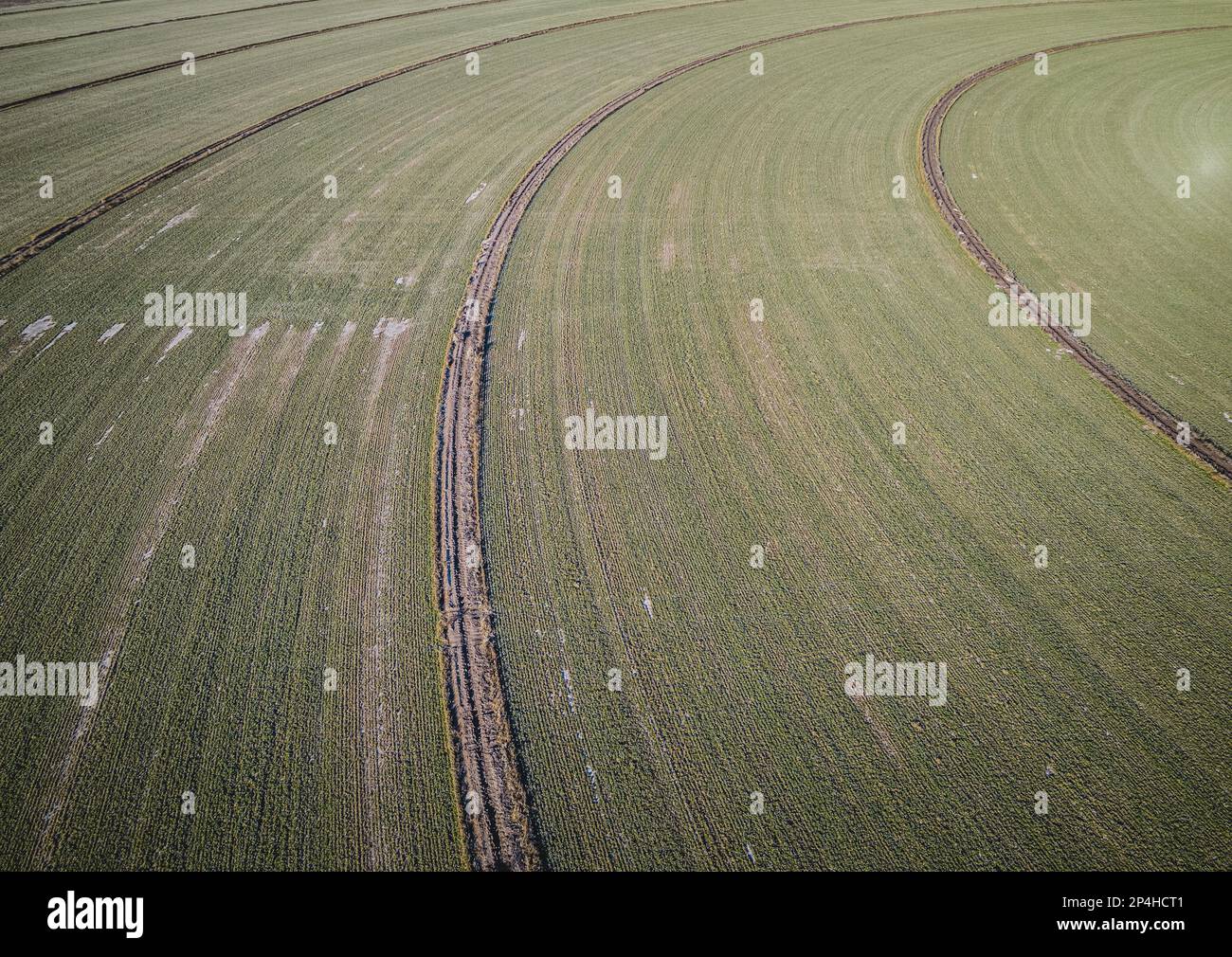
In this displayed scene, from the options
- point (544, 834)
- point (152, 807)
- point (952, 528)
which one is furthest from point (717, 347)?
point (152, 807)

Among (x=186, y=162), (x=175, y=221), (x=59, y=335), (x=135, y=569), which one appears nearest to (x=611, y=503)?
(x=135, y=569)

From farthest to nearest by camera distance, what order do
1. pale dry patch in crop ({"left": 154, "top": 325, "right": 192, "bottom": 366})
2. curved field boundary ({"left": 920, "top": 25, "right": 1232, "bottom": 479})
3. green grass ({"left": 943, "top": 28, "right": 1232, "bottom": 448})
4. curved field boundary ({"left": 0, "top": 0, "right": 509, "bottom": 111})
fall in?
1. curved field boundary ({"left": 0, "top": 0, "right": 509, "bottom": 111})
2. green grass ({"left": 943, "top": 28, "right": 1232, "bottom": 448})
3. pale dry patch in crop ({"left": 154, "top": 325, "right": 192, "bottom": 366})
4. curved field boundary ({"left": 920, "top": 25, "right": 1232, "bottom": 479})

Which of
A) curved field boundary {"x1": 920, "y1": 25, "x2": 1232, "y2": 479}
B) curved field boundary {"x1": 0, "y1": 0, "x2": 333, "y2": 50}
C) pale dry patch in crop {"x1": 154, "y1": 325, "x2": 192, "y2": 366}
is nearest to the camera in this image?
curved field boundary {"x1": 920, "y1": 25, "x2": 1232, "y2": 479}

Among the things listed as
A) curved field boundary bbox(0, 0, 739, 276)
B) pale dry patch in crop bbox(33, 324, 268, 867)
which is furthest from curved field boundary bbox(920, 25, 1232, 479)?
curved field boundary bbox(0, 0, 739, 276)

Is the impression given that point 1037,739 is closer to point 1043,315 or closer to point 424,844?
point 424,844

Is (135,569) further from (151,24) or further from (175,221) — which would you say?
(151,24)

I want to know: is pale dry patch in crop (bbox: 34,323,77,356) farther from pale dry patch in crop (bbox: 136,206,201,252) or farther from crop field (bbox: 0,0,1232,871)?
pale dry patch in crop (bbox: 136,206,201,252)

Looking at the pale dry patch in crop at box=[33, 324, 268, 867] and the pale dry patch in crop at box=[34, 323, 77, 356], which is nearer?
the pale dry patch in crop at box=[33, 324, 268, 867]
